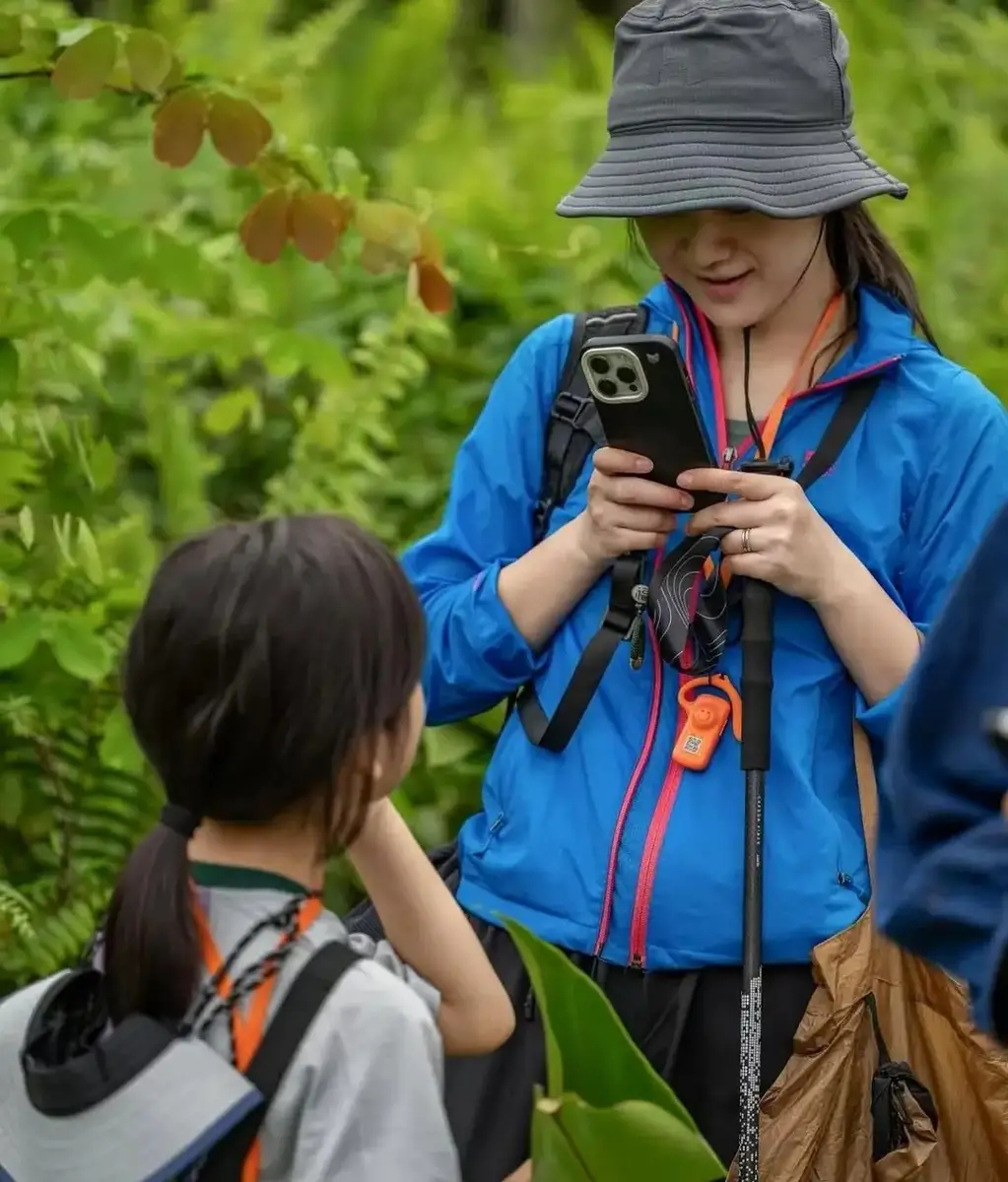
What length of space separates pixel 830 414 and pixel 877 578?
224 mm

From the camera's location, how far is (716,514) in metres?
2.20

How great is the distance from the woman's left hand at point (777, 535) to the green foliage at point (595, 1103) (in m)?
0.56

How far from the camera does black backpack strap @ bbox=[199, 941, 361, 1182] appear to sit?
5.24 feet

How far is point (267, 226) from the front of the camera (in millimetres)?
2943

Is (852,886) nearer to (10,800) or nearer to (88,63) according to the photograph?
(88,63)

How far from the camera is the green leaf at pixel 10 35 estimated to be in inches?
119

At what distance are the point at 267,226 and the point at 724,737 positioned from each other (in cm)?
128

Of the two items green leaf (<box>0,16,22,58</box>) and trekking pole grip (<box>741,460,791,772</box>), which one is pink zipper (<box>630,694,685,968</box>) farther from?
green leaf (<box>0,16,22,58</box>)

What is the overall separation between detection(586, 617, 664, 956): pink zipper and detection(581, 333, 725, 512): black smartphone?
238 mm

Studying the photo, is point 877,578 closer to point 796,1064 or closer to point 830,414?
point 830,414

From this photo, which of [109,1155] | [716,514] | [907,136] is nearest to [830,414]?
[716,514]

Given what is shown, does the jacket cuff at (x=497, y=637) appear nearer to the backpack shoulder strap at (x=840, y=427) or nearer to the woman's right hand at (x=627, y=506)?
the woman's right hand at (x=627, y=506)

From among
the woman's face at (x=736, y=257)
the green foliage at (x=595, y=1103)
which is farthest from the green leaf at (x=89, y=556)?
the green foliage at (x=595, y=1103)

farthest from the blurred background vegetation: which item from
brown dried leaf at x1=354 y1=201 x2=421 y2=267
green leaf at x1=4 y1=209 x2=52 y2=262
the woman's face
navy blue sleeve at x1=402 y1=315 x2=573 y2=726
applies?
the woman's face
